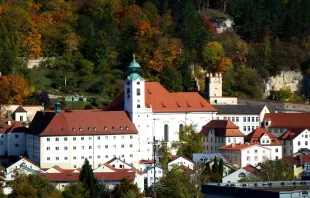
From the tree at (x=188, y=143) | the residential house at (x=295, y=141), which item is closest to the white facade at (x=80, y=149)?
the tree at (x=188, y=143)

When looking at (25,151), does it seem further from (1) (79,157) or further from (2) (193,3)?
(2) (193,3)

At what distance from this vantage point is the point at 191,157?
3802 inches

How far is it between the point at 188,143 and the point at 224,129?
2655 mm

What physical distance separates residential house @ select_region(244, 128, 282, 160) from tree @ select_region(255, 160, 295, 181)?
5.88 metres

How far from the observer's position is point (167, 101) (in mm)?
99750

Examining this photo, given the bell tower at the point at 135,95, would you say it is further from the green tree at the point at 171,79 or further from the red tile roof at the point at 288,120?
the green tree at the point at 171,79

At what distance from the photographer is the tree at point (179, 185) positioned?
77688 mm

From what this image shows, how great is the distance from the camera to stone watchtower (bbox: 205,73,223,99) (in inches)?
4309

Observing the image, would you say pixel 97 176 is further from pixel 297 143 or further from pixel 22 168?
pixel 297 143

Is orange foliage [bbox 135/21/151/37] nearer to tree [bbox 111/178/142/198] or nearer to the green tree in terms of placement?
the green tree

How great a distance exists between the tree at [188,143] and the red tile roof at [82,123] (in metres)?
3.93

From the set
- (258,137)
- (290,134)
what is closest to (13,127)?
(258,137)

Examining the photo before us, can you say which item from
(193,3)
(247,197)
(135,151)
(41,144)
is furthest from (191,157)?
(247,197)

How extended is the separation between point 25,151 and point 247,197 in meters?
43.5
